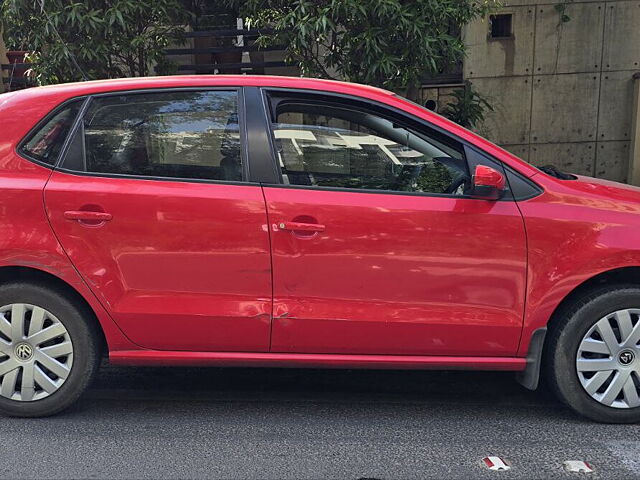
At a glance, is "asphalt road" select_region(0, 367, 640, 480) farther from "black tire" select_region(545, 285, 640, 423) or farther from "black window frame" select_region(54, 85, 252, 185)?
"black window frame" select_region(54, 85, 252, 185)

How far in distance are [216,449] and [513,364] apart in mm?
1616

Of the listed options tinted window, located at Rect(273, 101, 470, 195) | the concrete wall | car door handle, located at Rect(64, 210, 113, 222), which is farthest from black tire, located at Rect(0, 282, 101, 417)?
the concrete wall

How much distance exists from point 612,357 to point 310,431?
5.41 ft

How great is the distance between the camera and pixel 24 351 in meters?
3.30

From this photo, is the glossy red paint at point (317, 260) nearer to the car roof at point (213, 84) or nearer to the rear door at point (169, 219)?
the rear door at point (169, 219)

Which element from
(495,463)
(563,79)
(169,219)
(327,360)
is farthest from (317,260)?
(563,79)

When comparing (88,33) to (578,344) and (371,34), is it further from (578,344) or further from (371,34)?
(578,344)

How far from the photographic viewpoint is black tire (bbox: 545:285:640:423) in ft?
10.5

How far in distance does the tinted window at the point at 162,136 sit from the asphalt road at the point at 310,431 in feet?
4.53

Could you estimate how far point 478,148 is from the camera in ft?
10.8

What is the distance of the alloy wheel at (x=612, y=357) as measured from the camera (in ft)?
10.5

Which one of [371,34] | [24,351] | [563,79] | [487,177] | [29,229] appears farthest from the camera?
[563,79]

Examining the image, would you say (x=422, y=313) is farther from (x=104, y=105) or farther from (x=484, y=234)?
(x=104, y=105)

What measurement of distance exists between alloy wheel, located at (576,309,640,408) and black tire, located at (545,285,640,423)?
1.2 inches
